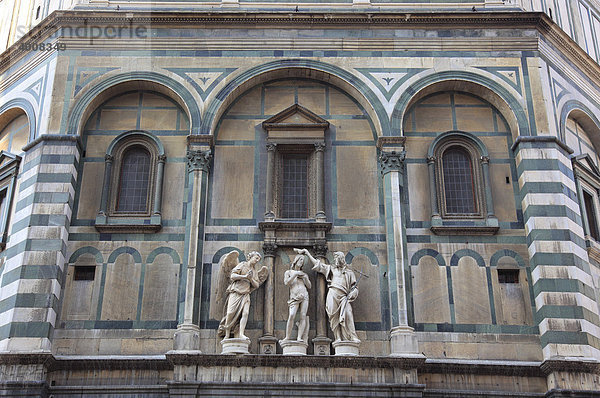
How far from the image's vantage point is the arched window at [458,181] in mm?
17672

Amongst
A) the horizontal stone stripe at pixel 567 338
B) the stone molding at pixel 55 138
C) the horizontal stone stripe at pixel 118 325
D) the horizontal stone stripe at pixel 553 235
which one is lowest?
the horizontal stone stripe at pixel 567 338

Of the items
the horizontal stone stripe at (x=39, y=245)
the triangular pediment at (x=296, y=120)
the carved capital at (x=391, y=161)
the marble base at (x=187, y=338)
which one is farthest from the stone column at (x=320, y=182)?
the horizontal stone stripe at (x=39, y=245)

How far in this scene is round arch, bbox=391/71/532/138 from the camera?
18000 millimetres

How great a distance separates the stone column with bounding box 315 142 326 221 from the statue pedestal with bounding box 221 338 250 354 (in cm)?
320

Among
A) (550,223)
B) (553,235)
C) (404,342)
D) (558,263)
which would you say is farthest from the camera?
(550,223)

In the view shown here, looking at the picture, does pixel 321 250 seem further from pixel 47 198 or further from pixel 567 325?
pixel 47 198

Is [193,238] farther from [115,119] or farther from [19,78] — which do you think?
[19,78]

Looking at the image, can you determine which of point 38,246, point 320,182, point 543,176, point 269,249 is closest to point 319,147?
point 320,182

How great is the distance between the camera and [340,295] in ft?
52.6

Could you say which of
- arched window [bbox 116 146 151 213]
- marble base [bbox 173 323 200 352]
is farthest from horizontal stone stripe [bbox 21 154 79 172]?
marble base [bbox 173 323 200 352]

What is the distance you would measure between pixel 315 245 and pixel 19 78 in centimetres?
847

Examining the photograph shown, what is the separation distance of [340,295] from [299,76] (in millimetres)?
5553

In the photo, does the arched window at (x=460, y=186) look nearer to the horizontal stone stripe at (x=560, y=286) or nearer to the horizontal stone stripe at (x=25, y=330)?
the horizontal stone stripe at (x=560, y=286)

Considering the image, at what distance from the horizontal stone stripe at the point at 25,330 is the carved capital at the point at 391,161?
7703 millimetres
